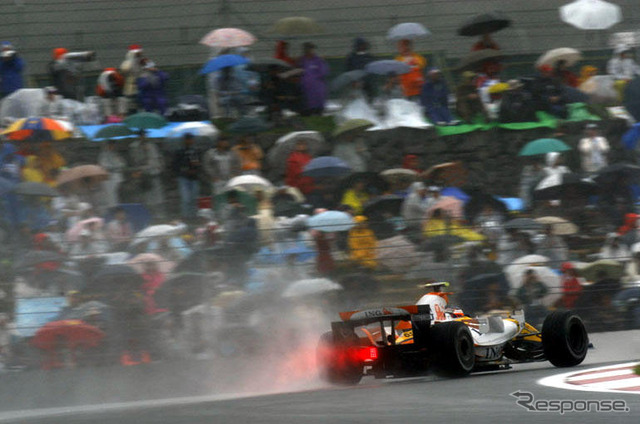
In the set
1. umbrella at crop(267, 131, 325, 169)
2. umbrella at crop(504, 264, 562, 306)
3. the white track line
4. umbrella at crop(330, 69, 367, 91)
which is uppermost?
umbrella at crop(330, 69, 367, 91)

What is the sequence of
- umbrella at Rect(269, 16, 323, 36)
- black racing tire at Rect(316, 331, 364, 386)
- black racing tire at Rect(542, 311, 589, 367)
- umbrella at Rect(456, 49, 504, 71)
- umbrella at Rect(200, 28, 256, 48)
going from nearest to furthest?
black racing tire at Rect(316, 331, 364, 386)
black racing tire at Rect(542, 311, 589, 367)
umbrella at Rect(200, 28, 256, 48)
umbrella at Rect(456, 49, 504, 71)
umbrella at Rect(269, 16, 323, 36)

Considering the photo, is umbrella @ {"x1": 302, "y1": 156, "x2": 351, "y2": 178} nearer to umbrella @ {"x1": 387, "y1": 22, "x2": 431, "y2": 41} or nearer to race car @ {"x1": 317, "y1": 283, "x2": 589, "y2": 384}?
umbrella @ {"x1": 387, "y1": 22, "x2": 431, "y2": 41}

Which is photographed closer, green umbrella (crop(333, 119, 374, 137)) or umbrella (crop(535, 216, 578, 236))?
umbrella (crop(535, 216, 578, 236))

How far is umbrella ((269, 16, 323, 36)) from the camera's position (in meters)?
14.4

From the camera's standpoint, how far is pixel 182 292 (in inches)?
385

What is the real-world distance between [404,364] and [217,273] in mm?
2395

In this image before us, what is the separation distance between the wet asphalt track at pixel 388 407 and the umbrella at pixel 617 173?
392 centimetres

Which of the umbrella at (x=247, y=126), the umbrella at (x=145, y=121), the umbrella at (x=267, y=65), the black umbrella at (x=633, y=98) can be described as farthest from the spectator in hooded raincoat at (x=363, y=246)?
the black umbrella at (x=633, y=98)

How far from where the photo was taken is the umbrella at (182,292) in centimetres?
972

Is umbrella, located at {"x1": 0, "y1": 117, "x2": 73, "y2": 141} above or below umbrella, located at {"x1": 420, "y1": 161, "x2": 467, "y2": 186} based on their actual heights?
above

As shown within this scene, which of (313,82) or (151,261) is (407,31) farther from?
Result: (151,261)

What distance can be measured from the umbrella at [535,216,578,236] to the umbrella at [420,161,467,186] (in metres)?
1.82

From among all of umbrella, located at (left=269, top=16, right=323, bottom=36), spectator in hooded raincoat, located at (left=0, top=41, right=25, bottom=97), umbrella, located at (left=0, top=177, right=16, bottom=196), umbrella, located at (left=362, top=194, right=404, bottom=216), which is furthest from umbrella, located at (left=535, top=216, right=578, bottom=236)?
spectator in hooded raincoat, located at (left=0, top=41, right=25, bottom=97)

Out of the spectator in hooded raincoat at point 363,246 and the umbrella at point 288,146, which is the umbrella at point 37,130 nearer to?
the umbrella at point 288,146
